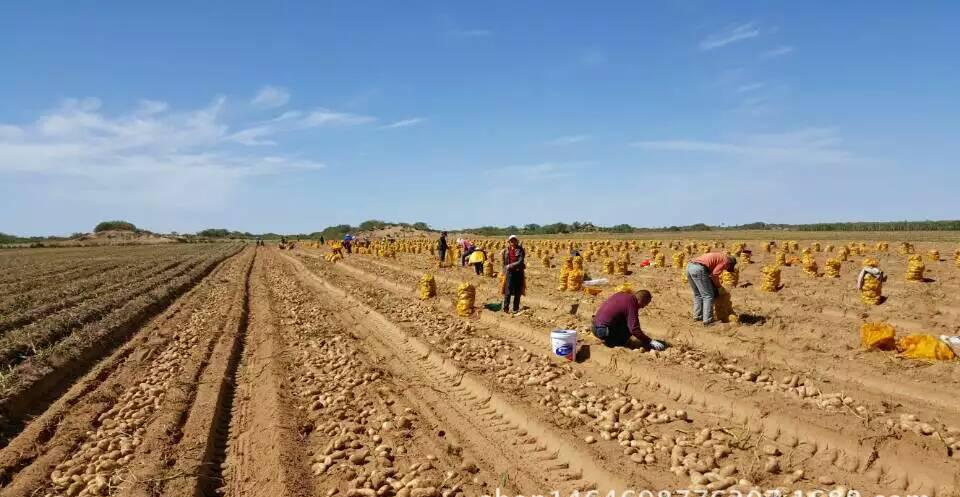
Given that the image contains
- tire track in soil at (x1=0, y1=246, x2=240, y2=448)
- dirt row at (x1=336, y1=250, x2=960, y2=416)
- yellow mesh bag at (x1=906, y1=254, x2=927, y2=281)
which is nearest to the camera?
dirt row at (x1=336, y1=250, x2=960, y2=416)

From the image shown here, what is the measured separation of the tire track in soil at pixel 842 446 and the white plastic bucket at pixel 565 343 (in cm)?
187

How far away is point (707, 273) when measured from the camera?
11.2m

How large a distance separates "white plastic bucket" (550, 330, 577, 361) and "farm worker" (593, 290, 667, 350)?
511 millimetres

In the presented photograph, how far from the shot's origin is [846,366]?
834 centimetres

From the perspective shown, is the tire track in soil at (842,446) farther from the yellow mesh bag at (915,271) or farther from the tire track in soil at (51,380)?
the yellow mesh bag at (915,271)

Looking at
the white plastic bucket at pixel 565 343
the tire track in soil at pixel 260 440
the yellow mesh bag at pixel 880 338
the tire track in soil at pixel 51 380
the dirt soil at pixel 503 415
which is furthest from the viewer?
the white plastic bucket at pixel 565 343

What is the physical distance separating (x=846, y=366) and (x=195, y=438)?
9335 millimetres

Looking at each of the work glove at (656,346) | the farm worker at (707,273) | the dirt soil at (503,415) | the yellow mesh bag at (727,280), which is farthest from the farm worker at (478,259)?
the work glove at (656,346)

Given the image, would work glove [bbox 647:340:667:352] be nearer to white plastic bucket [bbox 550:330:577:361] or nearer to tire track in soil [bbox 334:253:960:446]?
tire track in soil [bbox 334:253:960:446]

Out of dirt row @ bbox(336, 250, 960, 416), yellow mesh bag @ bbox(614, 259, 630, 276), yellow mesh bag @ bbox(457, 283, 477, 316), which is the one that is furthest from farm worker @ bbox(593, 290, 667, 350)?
yellow mesh bag @ bbox(614, 259, 630, 276)

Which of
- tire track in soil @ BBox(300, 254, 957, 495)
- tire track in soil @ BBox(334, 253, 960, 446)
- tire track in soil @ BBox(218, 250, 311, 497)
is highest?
tire track in soil @ BBox(334, 253, 960, 446)

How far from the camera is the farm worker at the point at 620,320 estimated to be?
935cm

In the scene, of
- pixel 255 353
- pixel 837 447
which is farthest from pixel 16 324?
pixel 837 447

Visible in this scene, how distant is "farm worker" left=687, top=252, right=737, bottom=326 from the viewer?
11125 mm
